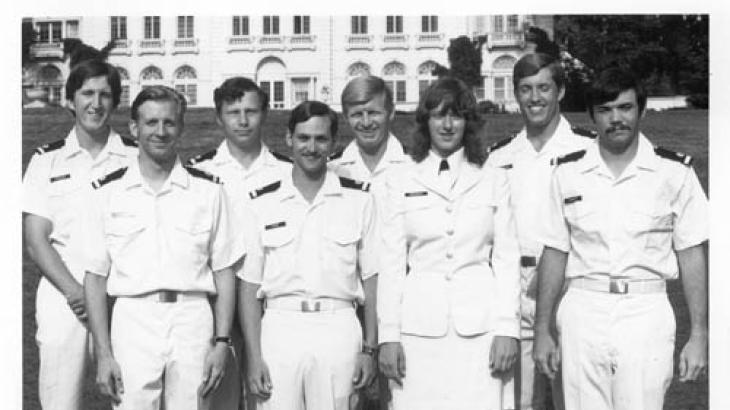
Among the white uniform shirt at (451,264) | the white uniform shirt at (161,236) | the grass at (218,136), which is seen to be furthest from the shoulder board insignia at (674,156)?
the white uniform shirt at (161,236)

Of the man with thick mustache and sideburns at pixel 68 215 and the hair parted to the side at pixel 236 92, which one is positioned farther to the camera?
the hair parted to the side at pixel 236 92

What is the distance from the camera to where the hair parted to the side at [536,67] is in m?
5.48

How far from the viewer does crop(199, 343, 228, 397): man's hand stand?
480 cm

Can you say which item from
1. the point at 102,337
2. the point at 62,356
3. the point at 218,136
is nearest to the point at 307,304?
the point at 102,337

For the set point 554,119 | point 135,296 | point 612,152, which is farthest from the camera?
point 554,119

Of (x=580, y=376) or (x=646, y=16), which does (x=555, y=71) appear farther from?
(x=580, y=376)

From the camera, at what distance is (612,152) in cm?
513

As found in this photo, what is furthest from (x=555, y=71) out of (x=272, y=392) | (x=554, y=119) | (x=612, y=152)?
(x=272, y=392)

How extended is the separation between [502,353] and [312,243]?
1061 mm

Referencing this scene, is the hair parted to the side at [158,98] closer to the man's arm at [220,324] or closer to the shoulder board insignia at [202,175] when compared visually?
the shoulder board insignia at [202,175]

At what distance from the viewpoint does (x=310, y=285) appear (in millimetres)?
4871

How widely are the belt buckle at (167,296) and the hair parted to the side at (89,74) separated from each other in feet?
4.14

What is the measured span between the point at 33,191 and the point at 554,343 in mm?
2889

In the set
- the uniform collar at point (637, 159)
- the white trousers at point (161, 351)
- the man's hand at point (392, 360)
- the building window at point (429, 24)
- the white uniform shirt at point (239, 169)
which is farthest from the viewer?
the building window at point (429, 24)
